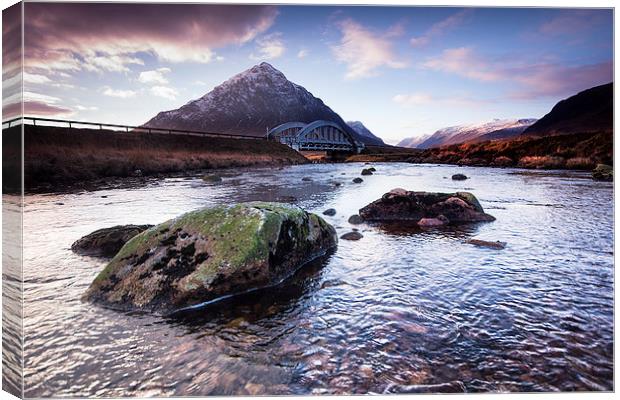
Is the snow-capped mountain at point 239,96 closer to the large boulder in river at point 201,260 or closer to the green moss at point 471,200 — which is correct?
the large boulder in river at point 201,260

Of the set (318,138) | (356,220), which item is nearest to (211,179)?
(356,220)

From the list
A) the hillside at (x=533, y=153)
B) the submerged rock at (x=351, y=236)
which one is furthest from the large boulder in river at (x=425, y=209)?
the hillside at (x=533, y=153)

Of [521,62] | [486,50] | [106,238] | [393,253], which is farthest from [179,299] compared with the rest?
[521,62]

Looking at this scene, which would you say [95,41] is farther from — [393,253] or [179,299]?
[393,253]

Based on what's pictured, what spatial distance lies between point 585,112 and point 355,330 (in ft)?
16.1

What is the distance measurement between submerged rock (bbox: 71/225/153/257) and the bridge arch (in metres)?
25.0

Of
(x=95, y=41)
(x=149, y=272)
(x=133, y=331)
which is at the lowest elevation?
(x=133, y=331)

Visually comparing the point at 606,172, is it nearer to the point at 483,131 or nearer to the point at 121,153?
the point at 483,131

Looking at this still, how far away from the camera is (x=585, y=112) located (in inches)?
204

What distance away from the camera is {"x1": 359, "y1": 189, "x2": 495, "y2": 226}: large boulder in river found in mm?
8641

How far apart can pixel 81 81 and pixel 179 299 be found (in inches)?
145

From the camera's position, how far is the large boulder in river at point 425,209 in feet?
28.3

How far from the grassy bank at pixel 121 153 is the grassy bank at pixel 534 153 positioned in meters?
7.58

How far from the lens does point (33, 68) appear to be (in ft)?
13.6
